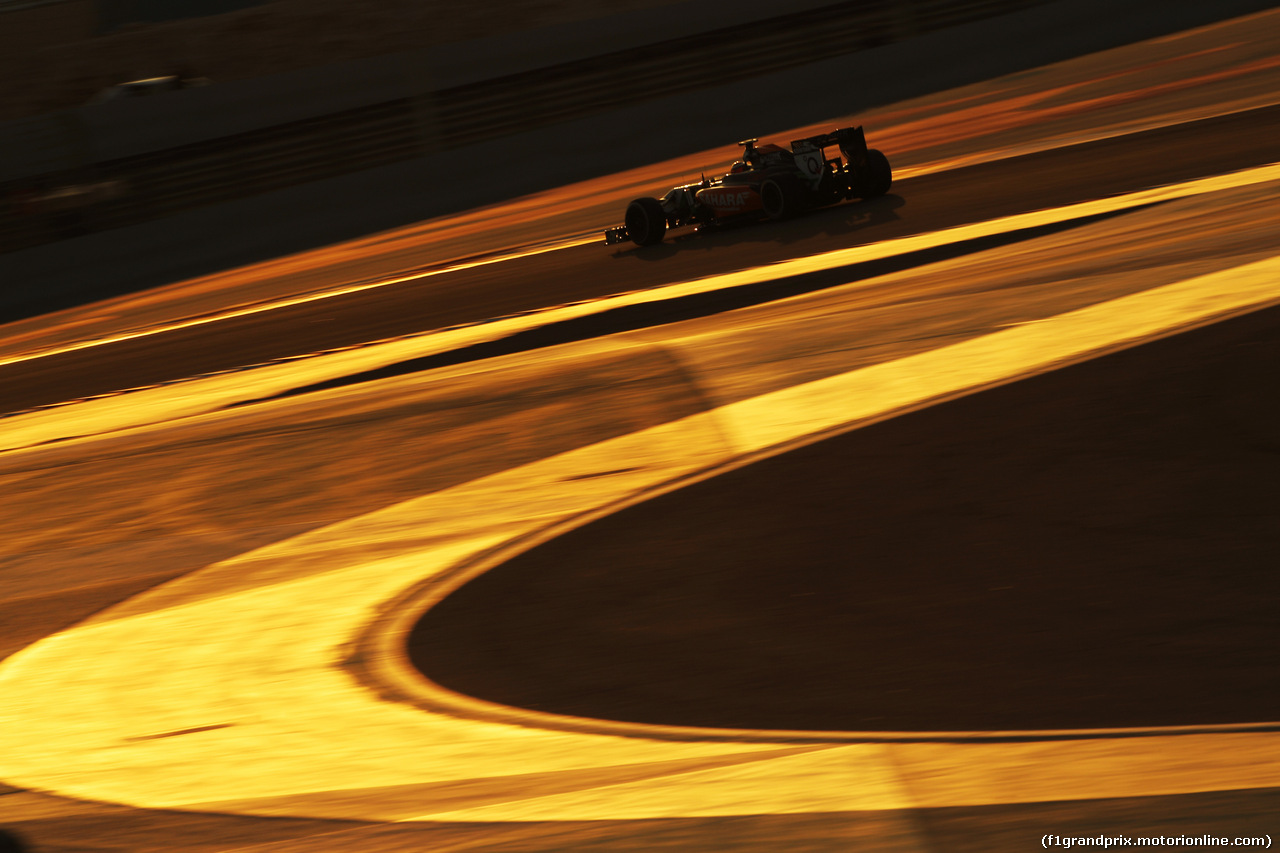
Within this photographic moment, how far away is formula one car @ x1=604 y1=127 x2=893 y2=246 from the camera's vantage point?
1224 centimetres

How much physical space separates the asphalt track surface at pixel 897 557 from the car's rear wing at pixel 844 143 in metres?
2.91

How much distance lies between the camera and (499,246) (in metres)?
13.9

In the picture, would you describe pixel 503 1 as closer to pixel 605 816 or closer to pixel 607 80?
pixel 607 80

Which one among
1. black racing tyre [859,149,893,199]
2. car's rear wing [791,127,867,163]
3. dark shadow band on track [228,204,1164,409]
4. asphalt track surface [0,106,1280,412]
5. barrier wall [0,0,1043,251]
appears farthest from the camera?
barrier wall [0,0,1043,251]

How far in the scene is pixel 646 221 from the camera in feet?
40.8

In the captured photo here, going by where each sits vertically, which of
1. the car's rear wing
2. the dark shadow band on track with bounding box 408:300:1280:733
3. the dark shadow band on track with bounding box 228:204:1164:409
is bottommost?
the dark shadow band on track with bounding box 408:300:1280:733

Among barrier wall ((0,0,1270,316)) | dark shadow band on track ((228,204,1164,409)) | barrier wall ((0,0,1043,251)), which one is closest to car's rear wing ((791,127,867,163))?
dark shadow band on track ((228,204,1164,409))

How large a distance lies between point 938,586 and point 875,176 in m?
8.70

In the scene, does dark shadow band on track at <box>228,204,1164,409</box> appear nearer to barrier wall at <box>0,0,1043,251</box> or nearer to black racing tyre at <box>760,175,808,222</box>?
black racing tyre at <box>760,175,808,222</box>

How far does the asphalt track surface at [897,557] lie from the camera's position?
276 centimetres

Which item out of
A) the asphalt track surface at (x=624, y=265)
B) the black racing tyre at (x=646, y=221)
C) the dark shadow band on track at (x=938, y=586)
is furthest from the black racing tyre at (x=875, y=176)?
the dark shadow band on track at (x=938, y=586)

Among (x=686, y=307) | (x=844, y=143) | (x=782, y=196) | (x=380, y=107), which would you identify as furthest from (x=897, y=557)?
(x=380, y=107)

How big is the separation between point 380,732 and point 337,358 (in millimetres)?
6939

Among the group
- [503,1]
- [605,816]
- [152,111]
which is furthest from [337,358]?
[503,1]
